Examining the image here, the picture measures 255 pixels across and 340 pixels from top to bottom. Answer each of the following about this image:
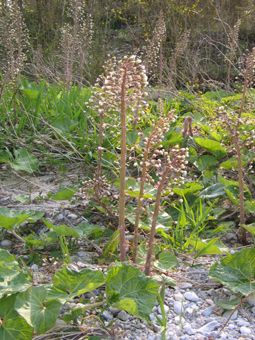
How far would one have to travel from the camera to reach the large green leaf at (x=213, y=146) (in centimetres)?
323

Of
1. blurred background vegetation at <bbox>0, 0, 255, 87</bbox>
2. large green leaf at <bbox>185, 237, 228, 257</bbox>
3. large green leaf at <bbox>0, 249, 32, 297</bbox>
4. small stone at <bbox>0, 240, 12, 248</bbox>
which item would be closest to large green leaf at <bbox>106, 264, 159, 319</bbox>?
large green leaf at <bbox>0, 249, 32, 297</bbox>

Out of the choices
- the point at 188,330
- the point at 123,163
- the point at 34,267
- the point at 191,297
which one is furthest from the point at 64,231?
the point at 188,330

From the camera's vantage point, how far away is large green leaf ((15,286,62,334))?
1.73 metres

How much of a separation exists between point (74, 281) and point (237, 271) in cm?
58

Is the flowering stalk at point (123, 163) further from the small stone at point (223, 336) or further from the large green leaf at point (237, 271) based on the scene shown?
Answer: the small stone at point (223, 336)

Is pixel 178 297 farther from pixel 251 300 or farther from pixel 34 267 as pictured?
pixel 34 267

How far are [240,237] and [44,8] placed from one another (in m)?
6.59

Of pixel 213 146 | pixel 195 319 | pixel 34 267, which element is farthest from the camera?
pixel 213 146

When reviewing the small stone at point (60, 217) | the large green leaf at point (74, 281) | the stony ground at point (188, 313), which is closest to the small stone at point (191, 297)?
the stony ground at point (188, 313)

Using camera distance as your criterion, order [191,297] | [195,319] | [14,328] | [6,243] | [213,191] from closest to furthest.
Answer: [14,328] < [195,319] < [191,297] < [6,243] < [213,191]

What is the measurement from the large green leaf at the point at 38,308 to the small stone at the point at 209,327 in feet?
1.51

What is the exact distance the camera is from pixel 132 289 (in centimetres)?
188

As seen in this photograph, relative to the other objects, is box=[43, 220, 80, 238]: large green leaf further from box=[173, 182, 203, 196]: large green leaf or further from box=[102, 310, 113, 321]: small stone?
box=[173, 182, 203, 196]: large green leaf

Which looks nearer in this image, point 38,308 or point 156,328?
point 38,308
